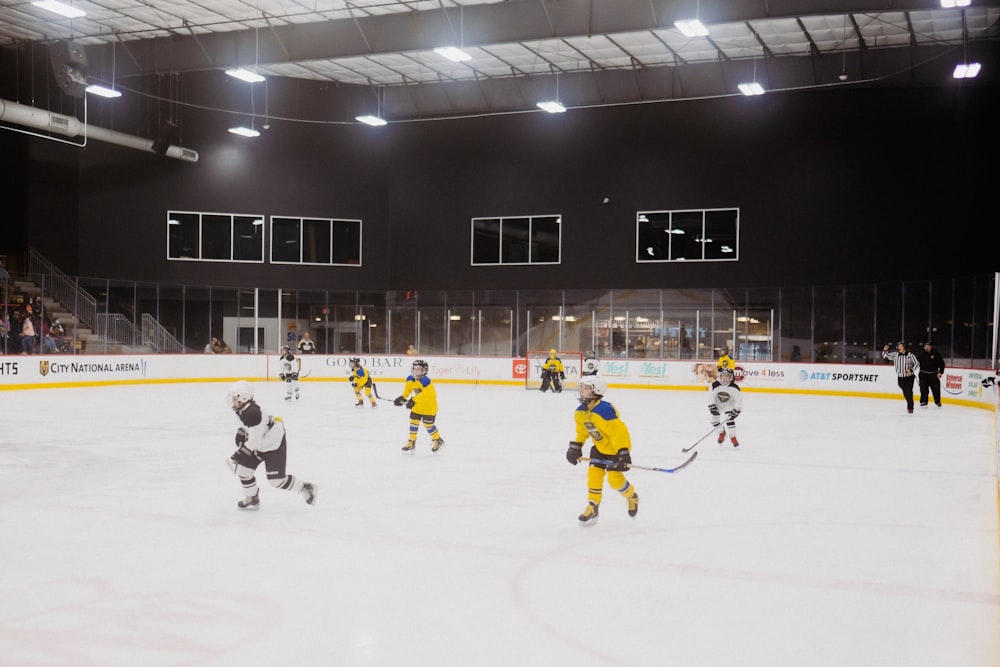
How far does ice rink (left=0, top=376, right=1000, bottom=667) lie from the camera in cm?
374

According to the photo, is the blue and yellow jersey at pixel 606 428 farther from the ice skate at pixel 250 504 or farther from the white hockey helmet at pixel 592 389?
the ice skate at pixel 250 504

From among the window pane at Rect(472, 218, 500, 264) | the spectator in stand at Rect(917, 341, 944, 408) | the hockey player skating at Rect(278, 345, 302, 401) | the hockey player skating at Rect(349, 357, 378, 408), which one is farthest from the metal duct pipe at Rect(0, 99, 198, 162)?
the spectator in stand at Rect(917, 341, 944, 408)

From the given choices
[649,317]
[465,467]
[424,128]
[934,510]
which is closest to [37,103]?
[424,128]

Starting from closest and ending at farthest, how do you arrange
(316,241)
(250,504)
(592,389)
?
(592,389)
(250,504)
(316,241)

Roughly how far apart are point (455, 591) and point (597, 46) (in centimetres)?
1994

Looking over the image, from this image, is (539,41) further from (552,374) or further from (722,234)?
(552,374)

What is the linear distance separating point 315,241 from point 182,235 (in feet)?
12.4

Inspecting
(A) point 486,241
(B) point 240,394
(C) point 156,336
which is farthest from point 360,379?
(A) point 486,241

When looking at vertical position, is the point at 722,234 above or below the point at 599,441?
above

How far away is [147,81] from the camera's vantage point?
25297 mm

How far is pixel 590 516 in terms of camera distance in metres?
6.04

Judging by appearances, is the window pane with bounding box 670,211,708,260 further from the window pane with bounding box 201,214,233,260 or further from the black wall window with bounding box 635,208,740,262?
the window pane with bounding box 201,214,233,260

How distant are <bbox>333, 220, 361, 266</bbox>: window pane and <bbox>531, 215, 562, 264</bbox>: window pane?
5.43m

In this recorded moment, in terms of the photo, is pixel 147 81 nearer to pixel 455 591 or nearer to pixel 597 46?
pixel 597 46
